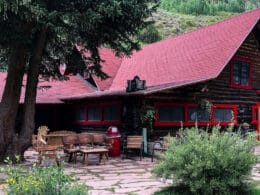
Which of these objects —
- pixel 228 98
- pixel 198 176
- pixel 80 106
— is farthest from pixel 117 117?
pixel 198 176

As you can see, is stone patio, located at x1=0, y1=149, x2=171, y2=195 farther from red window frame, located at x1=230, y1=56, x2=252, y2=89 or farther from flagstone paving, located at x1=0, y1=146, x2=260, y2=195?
red window frame, located at x1=230, y1=56, x2=252, y2=89

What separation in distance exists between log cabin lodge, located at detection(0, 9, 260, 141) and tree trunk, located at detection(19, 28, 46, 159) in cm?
225

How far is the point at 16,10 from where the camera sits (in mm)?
8945

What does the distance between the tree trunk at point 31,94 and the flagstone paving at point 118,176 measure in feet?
2.44

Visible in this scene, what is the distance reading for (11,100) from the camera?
11422mm

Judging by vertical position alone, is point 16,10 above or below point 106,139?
above

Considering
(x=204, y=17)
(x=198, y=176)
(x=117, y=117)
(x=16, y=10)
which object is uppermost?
(x=204, y=17)

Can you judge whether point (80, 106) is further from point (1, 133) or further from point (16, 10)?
point (16, 10)

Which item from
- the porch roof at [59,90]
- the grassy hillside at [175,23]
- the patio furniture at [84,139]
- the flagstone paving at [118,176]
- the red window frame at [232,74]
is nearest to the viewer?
the flagstone paving at [118,176]

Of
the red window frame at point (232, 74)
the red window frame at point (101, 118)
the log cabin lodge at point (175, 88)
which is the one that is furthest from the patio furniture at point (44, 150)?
the red window frame at point (232, 74)

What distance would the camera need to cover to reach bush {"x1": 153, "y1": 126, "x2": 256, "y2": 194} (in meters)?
6.19

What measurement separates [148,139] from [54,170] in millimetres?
9000

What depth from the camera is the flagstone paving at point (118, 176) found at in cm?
723

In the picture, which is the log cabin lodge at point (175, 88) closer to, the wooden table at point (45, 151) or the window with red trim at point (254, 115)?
the window with red trim at point (254, 115)
